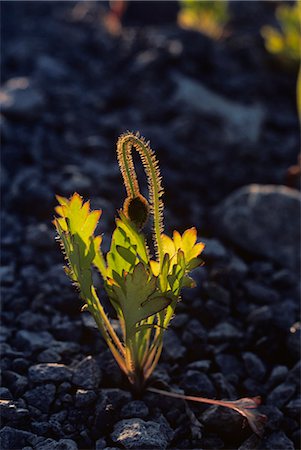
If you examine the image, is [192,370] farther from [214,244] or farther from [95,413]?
[214,244]

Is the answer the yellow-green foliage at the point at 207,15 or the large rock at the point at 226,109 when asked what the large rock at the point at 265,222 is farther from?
the yellow-green foliage at the point at 207,15

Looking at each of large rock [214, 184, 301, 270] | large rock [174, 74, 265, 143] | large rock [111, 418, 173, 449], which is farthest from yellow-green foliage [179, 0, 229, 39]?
large rock [111, 418, 173, 449]

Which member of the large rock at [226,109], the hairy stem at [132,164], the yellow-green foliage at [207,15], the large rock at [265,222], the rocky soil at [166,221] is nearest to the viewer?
the hairy stem at [132,164]

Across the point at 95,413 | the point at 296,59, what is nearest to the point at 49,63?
the point at 296,59

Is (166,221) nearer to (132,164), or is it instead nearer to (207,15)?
(132,164)

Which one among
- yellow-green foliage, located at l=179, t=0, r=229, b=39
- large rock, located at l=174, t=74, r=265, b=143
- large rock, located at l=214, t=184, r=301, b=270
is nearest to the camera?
large rock, located at l=214, t=184, r=301, b=270

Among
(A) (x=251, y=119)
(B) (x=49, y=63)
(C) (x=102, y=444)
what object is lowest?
(C) (x=102, y=444)

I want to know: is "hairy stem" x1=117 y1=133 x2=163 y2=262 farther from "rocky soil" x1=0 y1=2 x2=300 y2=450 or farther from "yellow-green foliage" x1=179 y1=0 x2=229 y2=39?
"yellow-green foliage" x1=179 y1=0 x2=229 y2=39

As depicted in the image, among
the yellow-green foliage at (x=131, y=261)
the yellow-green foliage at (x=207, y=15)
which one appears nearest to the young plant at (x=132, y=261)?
the yellow-green foliage at (x=131, y=261)
